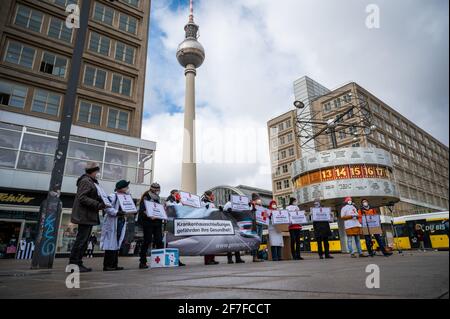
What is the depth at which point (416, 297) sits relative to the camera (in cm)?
141

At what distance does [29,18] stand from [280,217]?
25294 mm

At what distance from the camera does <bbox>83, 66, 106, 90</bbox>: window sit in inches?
947

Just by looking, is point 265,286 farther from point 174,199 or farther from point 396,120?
point 396,120

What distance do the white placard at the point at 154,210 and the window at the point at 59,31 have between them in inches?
913

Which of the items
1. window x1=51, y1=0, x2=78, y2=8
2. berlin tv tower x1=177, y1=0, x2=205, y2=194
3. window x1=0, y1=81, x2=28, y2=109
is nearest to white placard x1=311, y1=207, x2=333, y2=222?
window x1=0, y1=81, x2=28, y2=109

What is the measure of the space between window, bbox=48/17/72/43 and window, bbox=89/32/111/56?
183 centimetres

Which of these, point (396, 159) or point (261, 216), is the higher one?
point (396, 159)

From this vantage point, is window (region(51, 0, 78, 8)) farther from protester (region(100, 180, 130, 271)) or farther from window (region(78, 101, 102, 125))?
protester (region(100, 180, 130, 271))

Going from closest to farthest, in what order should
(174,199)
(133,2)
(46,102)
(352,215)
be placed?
(174,199) < (352,215) < (46,102) < (133,2)

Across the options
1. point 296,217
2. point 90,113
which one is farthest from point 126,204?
point 90,113

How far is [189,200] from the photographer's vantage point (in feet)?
29.2
